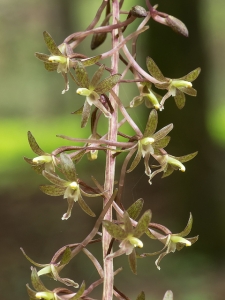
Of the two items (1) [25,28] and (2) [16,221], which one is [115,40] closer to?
(2) [16,221]

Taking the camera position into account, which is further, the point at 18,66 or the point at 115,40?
the point at 18,66

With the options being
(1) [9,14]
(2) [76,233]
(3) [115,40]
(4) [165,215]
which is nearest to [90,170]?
(2) [76,233]

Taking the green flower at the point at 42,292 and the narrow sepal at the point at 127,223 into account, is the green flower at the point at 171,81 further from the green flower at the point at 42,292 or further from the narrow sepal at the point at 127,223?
the green flower at the point at 42,292

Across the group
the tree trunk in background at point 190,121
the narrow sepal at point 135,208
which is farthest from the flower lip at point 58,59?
the tree trunk in background at point 190,121

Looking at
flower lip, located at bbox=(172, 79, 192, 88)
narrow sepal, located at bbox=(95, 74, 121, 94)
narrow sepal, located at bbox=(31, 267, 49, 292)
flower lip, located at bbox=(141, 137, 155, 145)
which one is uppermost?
narrow sepal, located at bbox=(95, 74, 121, 94)

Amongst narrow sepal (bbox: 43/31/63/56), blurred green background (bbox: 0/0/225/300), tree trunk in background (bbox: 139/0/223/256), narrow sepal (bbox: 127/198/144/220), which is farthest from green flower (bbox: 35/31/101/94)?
tree trunk in background (bbox: 139/0/223/256)

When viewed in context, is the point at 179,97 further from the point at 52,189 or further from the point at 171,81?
the point at 52,189

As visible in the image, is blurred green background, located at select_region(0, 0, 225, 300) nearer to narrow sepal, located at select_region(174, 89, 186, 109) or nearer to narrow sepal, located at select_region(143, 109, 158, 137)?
narrow sepal, located at select_region(174, 89, 186, 109)
